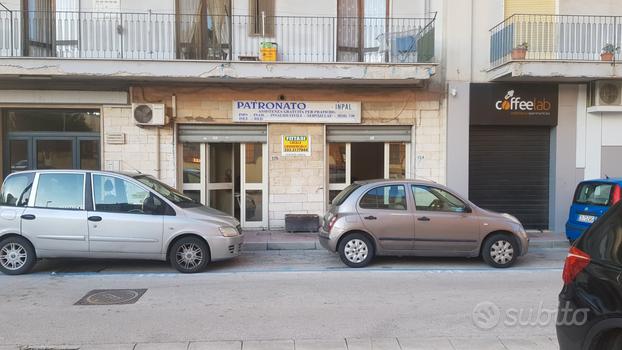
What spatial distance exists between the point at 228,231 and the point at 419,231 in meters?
3.20

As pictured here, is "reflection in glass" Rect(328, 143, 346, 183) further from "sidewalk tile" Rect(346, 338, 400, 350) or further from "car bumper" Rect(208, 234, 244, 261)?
"sidewalk tile" Rect(346, 338, 400, 350)

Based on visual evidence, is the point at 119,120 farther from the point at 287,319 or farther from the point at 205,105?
the point at 287,319

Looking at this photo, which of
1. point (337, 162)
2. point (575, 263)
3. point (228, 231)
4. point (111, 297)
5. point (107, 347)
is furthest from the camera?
point (337, 162)

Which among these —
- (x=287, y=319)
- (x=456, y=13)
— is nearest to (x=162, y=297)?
(x=287, y=319)

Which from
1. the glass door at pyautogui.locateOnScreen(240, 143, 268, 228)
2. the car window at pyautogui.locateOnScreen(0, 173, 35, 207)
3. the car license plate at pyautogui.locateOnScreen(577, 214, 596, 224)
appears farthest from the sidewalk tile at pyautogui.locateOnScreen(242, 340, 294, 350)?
the glass door at pyautogui.locateOnScreen(240, 143, 268, 228)

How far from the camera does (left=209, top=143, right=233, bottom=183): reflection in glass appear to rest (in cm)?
1322

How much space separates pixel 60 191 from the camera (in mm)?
8281

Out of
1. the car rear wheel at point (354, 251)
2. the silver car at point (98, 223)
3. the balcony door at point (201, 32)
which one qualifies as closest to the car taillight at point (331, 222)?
the car rear wheel at point (354, 251)

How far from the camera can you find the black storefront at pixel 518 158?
1302 cm

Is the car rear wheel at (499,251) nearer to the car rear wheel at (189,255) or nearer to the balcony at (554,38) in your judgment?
the car rear wheel at (189,255)

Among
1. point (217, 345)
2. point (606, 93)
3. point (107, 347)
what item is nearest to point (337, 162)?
point (606, 93)

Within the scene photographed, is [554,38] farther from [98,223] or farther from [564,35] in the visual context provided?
[98,223]

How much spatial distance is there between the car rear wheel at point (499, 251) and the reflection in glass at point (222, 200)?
22.3 feet

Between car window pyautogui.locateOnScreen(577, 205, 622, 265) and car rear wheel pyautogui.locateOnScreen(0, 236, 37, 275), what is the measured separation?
7.79 m
